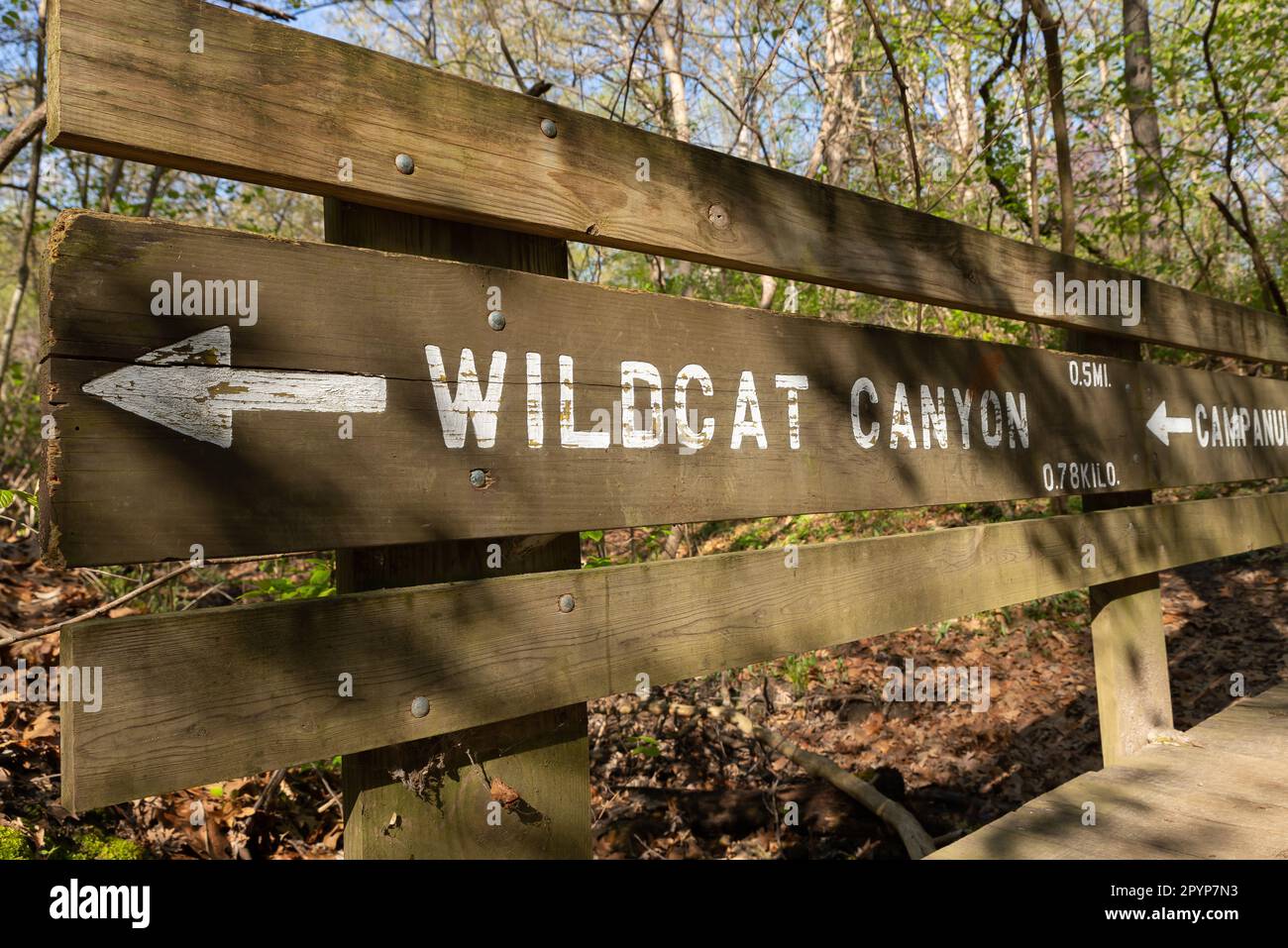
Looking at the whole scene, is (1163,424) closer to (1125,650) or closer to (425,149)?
(1125,650)

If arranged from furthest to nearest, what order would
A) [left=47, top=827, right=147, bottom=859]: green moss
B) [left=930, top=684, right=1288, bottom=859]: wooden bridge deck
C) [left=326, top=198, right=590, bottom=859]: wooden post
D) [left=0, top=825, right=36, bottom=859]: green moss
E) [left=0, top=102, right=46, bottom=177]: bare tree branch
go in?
[left=0, top=102, right=46, bottom=177]: bare tree branch, [left=47, top=827, right=147, bottom=859]: green moss, [left=0, top=825, right=36, bottom=859]: green moss, [left=930, top=684, right=1288, bottom=859]: wooden bridge deck, [left=326, top=198, right=590, bottom=859]: wooden post

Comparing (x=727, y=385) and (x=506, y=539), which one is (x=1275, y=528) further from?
(x=506, y=539)

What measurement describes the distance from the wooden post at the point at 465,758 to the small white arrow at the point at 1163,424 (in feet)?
8.91

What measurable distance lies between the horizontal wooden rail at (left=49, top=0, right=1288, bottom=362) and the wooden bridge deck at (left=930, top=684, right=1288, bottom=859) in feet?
4.72

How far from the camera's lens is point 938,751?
516 centimetres

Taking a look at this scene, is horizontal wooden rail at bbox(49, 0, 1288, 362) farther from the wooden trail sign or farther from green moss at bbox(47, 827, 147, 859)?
green moss at bbox(47, 827, 147, 859)

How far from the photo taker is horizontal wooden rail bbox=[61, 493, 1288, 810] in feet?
3.84

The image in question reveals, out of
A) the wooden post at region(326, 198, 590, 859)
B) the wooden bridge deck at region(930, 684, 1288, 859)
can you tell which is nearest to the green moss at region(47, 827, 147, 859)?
the wooden post at region(326, 198, 590, 859)

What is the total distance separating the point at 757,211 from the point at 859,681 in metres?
4.72

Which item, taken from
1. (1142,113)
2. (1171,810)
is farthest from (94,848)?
(1142,113)

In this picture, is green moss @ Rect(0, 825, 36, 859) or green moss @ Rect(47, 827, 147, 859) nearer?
green moss @ Rect(0, 825, 36, 859)

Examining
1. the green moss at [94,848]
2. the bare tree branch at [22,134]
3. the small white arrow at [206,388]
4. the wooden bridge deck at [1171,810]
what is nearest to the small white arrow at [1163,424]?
the wooden bridge deck at [1171,810]
